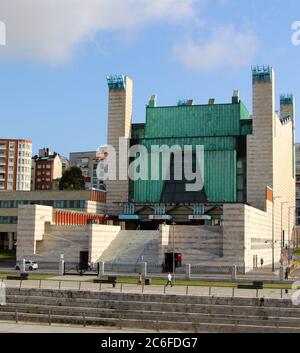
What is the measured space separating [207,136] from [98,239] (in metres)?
35.4

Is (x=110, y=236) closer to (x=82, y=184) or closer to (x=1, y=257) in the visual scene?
(x=1, y=257)

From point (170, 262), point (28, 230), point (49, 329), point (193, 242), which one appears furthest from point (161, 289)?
point (28, 230)

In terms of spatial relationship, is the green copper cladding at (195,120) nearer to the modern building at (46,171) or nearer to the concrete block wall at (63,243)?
the concrete block wall at (63,243)

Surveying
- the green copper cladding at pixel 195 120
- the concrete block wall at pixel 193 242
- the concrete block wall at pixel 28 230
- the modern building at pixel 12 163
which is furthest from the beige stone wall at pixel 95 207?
the modern building at pixel 12 163

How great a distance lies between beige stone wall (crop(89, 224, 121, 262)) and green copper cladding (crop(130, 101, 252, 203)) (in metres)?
23.9

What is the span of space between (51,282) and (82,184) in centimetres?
9300

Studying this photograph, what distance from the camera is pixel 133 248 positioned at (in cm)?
7662

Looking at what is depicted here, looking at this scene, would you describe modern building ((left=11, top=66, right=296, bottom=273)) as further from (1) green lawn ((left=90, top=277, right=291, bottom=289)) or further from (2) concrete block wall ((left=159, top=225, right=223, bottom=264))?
(1) green lawn ((left=90, top=277, right=291, bottom=289))

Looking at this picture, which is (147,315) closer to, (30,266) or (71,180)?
(30,266)

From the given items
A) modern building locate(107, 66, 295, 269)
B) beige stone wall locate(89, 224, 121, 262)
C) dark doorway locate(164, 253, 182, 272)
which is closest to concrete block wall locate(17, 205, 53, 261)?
beige stone wall locate(89, 224, 121, 262)

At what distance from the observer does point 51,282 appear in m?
51.4

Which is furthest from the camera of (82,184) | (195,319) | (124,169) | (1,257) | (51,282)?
(82,184)

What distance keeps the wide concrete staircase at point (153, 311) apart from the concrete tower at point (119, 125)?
197 feet
